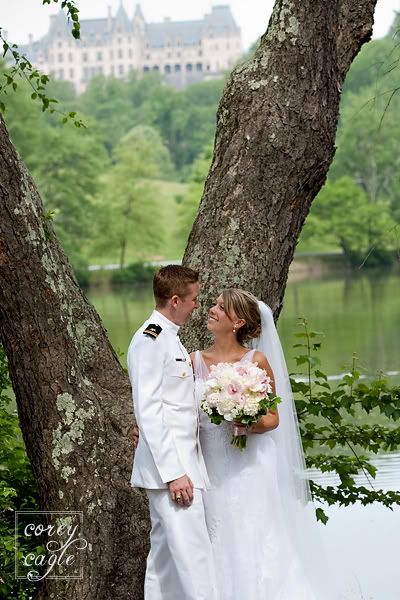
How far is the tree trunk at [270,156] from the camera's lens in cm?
500

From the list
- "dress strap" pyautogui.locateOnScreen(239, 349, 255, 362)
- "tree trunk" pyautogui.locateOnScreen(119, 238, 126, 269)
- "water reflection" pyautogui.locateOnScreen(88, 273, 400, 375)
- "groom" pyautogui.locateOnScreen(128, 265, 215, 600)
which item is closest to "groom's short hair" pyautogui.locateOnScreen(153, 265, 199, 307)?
"groom" pyautogui.locateOnScreen(128, 265, 215, 600)

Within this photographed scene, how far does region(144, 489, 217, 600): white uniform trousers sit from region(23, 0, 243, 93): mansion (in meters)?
144

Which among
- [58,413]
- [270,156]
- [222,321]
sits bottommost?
[58,413]

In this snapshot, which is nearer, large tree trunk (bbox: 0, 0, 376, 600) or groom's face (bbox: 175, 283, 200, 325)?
groom's face (bbox: 175, 283, 200, 325)

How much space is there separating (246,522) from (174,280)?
1.04 m

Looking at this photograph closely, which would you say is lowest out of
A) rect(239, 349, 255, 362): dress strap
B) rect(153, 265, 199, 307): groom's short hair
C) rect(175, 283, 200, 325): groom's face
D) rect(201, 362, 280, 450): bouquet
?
rect(201, 362, 280, 450): bouquet

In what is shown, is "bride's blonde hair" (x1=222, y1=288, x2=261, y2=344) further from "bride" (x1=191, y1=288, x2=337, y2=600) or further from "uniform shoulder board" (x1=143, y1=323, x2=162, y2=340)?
"uniform shoulder board" (x1=143, y1=323, x2=162, y2=340)

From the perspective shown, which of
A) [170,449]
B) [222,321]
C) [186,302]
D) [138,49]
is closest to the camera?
[170,449]

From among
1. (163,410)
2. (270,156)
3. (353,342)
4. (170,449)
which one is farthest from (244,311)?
(353,342)

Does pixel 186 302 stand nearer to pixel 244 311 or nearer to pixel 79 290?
pixel 244 311

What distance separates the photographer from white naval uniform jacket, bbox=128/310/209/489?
3.96 m

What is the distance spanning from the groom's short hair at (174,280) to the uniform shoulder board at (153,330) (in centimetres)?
12

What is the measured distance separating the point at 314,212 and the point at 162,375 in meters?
51.3

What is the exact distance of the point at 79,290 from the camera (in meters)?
4.77
